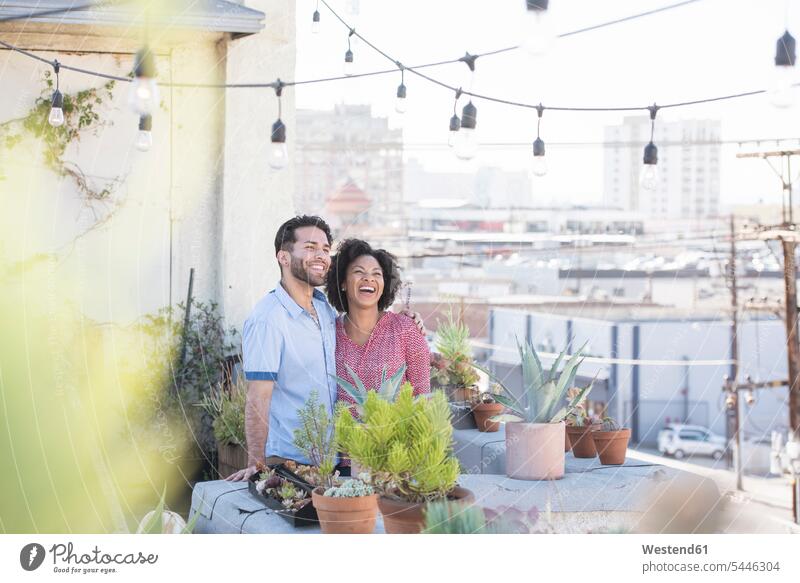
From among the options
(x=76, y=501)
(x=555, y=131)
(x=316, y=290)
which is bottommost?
(x=76, y=501)

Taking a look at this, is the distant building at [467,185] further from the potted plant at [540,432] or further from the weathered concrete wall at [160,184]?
the weathered concrete wall at [160,184]

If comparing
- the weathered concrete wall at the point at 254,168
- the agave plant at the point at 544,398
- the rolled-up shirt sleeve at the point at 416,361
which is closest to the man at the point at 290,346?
the rolled-up shirt sleeve at the point at 416,361

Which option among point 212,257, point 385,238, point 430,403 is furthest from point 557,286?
point 430,403

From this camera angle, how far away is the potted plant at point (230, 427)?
367cm

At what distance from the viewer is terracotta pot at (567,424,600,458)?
263 cm

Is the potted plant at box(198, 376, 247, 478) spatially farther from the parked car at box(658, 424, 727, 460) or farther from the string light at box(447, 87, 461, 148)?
the parked car at box(658, 424, 727, 460)

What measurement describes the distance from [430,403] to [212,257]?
8.37 feet

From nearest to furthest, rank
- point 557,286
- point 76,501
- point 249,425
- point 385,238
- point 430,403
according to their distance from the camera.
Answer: point 430,403 < point 249,425 < point 385,238 < point 76,501 < point 557,286

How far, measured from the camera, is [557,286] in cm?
1333

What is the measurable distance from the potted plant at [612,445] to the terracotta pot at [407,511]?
0.75 m
